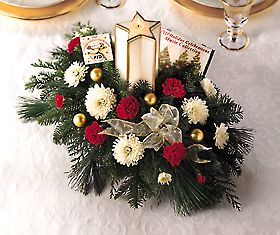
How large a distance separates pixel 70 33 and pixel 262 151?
0.54 m

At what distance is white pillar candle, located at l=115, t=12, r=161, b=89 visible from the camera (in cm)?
118

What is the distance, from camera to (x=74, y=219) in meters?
1.21

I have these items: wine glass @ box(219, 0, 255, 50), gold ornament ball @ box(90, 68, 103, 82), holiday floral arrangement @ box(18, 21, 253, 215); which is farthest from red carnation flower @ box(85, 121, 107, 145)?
wine glass @ box(219, 0, 255, 50)

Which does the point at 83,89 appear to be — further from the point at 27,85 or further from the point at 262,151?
the point at 262,151

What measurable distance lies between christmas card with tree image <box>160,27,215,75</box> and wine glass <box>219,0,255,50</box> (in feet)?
0.53

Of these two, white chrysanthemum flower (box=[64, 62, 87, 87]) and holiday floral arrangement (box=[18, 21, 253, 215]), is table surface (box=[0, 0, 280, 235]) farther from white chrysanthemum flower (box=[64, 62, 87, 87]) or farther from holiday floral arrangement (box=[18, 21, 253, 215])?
white chrysanthemum flower (box=[64, 62, 87, 87])

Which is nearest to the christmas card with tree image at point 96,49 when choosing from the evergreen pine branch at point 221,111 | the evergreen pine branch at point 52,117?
the evergreen pine branch at point 52,117

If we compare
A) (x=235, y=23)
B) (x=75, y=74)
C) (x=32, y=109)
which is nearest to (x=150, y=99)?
(x=75, y=74)

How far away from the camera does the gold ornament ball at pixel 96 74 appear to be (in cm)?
124

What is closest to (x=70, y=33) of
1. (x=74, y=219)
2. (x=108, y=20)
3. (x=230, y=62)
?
(x=108, y=20)

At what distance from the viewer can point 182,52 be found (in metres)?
1.31

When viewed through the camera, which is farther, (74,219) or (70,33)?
(70,33)

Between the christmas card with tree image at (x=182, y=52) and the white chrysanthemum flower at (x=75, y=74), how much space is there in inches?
6.1

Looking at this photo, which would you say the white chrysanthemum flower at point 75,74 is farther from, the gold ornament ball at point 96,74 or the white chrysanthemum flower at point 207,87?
the white chrysanthemum flower at point 207,87
